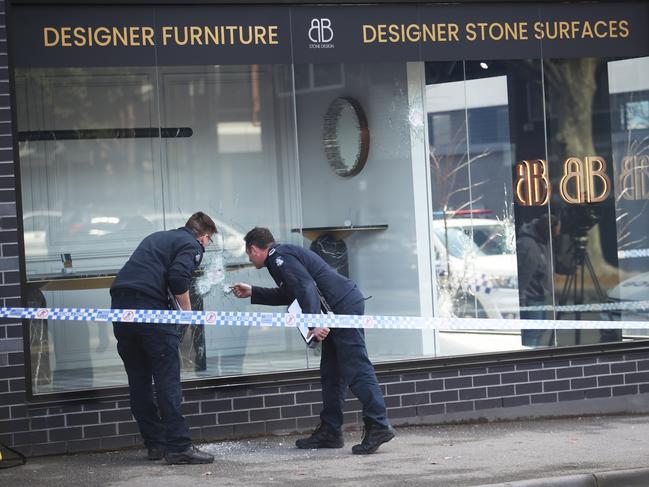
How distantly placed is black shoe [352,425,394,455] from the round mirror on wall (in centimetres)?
279

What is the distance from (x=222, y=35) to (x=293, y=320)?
251 cm

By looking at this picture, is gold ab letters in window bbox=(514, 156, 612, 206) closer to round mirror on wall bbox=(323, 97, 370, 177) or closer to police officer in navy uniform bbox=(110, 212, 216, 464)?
round mirror on wall bbox=(323, 97, 370, 177)

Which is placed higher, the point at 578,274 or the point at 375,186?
the point at 375,186

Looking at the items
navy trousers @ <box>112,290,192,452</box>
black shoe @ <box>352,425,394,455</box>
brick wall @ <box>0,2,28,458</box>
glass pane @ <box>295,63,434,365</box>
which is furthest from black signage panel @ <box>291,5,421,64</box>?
black shoe @ <box>352,425,394,455</box>

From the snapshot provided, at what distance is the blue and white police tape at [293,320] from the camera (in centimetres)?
862

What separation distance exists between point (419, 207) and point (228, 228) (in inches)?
66.9

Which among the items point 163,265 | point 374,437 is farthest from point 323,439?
point 163,265

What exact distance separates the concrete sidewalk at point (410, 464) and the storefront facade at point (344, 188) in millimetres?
378

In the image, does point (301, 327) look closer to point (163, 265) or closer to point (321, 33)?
point (163, 265)

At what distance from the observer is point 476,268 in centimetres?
→ 1110

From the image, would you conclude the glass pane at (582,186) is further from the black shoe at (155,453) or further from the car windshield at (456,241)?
the black shoe at (155,453)

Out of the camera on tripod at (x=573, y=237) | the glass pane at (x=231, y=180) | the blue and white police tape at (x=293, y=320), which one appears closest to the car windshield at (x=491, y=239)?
the camera on tripod at (x=573, y=237)

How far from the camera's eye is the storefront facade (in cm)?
964

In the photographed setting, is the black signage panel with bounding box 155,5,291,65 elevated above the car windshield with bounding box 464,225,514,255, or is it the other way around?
the black signage panel with bounding box 155,5,291,65
